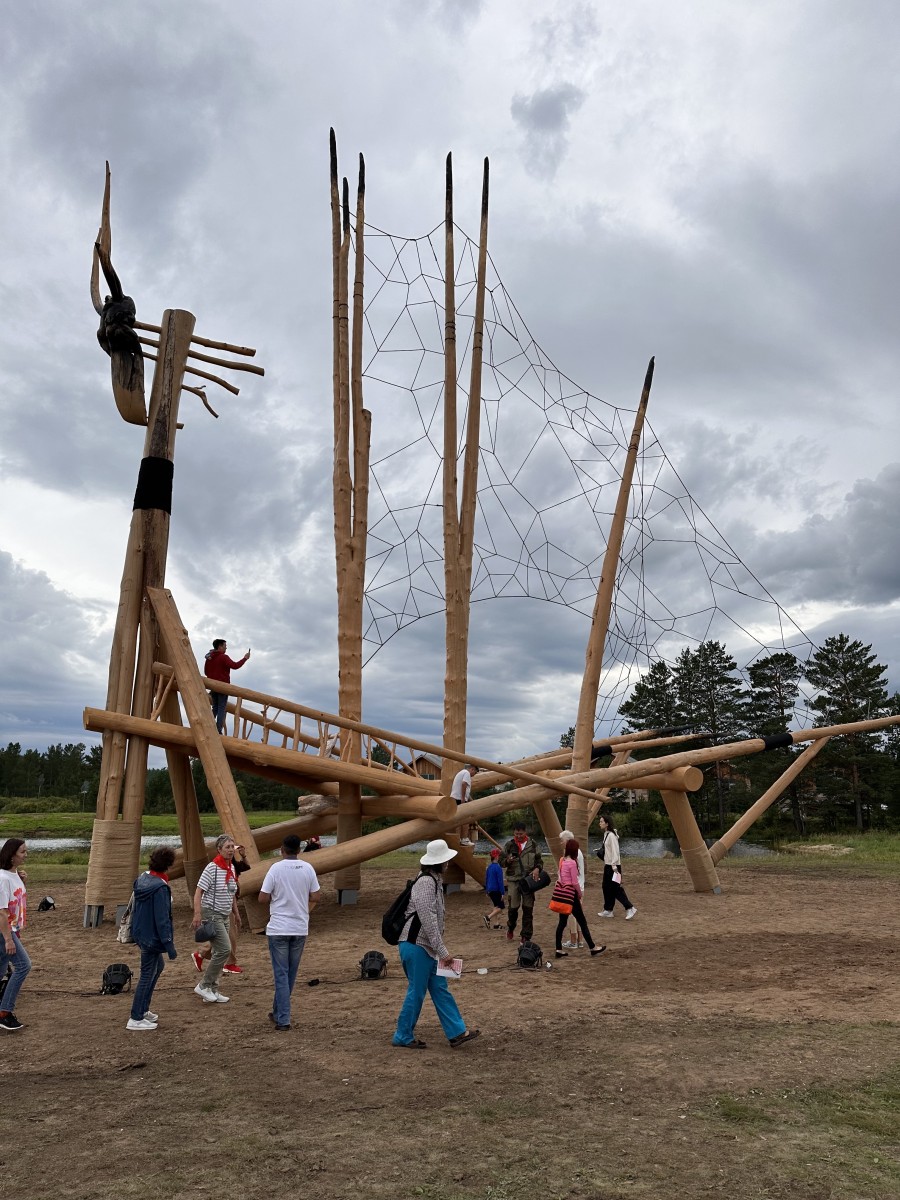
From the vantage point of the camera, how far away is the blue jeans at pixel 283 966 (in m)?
7.29

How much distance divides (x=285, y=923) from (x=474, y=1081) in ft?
6.86

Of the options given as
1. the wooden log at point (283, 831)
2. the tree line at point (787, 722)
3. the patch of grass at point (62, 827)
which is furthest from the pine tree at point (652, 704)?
the wooden log at point (283, 831)

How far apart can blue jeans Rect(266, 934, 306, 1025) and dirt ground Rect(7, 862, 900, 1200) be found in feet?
0.59

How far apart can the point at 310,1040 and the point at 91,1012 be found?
2.33 metres

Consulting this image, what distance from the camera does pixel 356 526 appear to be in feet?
51.4

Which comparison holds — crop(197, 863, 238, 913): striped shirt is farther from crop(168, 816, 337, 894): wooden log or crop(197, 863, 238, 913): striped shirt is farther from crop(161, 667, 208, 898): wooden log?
crop(168, 816, 337, 894): wooden log

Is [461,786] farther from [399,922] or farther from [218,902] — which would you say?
[399,922]

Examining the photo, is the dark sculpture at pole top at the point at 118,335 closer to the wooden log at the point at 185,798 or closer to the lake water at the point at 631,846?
the wooden log at the point at 185,798

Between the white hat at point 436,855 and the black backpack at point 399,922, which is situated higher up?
the white hat at point 436,855

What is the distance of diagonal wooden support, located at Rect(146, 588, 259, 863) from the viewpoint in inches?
468

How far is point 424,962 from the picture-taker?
6.57 metres

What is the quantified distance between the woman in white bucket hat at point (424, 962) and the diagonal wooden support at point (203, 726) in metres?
5.39

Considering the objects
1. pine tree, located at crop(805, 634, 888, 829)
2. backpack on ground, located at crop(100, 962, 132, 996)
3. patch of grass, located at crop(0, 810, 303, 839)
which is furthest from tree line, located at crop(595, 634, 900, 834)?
backpack on ground, located at crop(100, 962, 132, 996)

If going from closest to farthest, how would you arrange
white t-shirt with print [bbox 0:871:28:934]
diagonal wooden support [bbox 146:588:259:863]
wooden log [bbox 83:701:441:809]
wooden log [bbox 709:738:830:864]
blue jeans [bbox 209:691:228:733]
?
white t-shirt with print [bbox 0:871:28:934], diagonal wooden support [bbox 146:588:259:863], wooden log [bbox 83:701:441:809], blue jeans [bbox 209:691:228:733], wooden log [bbox 709:738:830:864]
